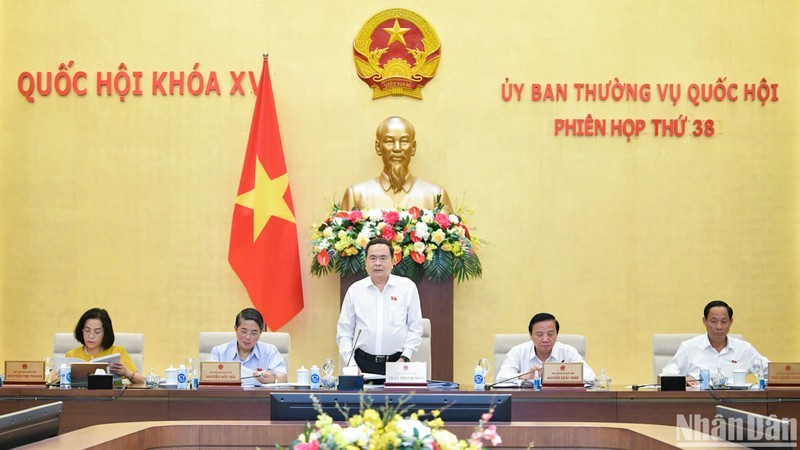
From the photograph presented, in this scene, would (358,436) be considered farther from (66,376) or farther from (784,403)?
(784,403)

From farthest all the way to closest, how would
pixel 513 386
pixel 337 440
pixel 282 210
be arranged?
pixel 282 210, pixel 513 386, pixel 337 440

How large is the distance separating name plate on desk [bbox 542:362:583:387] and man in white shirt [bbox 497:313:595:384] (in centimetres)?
42

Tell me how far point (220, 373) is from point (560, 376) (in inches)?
62.7

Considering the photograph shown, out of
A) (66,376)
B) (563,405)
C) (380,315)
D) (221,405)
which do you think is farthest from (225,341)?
(563,405)

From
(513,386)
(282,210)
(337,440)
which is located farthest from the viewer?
(282,210)

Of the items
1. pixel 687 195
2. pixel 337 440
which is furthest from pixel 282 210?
pixel 337 440

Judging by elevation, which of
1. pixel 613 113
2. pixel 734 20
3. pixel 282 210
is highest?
pixel 734 20

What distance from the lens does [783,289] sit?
707cm

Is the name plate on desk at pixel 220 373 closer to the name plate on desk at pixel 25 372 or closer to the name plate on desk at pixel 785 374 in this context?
the name plate on desk at pixel 25 372

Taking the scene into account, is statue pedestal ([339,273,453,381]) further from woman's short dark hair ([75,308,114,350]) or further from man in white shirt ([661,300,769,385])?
woman's short dark hair ([75,308,114,350])

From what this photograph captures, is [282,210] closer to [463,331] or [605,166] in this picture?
[463,331]

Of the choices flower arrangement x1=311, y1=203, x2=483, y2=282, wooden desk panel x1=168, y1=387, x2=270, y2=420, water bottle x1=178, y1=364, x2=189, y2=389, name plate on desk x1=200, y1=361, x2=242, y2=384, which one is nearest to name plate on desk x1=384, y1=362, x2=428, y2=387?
wooden desk panel x1=168, y1=387, x2=270, y2=420

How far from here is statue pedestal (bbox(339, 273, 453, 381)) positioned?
643 centimetres

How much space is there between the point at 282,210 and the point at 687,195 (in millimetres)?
2900
